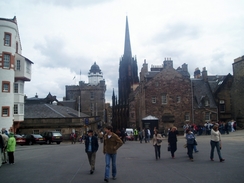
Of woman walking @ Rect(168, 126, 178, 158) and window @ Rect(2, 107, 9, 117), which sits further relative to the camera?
window @ Rect(2, 107, 9, 117)

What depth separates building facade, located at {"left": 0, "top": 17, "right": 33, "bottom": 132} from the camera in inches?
1372

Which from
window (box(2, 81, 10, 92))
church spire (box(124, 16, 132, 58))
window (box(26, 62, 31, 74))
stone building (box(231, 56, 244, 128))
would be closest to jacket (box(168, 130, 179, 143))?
window (box(2, 81, 10, 92))

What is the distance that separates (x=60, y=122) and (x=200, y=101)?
22.9 metres

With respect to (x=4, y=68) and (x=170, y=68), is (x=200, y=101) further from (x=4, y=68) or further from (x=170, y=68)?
(x=4, y=68)

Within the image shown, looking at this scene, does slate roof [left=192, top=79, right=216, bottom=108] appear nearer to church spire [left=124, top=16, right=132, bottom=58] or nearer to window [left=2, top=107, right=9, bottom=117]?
window [left=2, top=107, right=9, bottom=117]

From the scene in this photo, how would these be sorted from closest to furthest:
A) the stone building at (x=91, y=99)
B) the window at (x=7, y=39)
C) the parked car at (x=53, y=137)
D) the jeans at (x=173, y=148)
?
the jeans at (x=173, y=148), the parked car at (x=53, y=137), the window at (x=7, y=39), the stone building at (x=91, y=99)

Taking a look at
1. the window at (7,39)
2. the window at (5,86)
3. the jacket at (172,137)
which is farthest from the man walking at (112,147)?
the window at (7,39)

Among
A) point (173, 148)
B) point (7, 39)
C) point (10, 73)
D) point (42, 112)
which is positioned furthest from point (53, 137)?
point (173, 148)

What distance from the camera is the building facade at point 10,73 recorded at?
34.8 metres

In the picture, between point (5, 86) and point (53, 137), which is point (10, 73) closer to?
point (5, 86)

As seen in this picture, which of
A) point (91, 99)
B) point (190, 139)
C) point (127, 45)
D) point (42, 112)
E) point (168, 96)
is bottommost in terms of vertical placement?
point (190, 139)

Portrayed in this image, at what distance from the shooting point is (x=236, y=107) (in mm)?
45344

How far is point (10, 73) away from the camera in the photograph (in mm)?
35438

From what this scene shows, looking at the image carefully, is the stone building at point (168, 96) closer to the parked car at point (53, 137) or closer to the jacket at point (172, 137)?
the parked car at point (53, 137)
